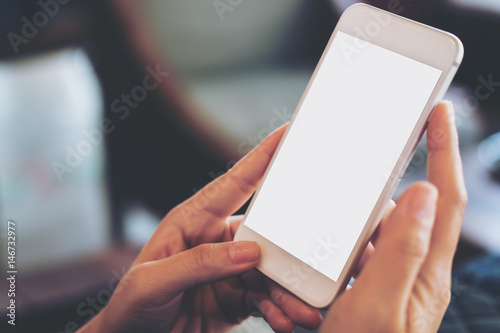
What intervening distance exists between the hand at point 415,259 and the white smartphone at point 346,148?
0.15ft

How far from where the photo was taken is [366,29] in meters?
0.61

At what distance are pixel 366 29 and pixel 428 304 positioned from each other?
41cm

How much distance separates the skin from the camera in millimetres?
427

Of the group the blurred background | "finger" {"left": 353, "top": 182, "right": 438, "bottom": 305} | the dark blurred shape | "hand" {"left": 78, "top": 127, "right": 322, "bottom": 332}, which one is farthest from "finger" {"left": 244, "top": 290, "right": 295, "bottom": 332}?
the dark blurred shape

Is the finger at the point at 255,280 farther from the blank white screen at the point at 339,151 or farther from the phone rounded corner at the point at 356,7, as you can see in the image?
the phone rounded corner at the point at 356,7

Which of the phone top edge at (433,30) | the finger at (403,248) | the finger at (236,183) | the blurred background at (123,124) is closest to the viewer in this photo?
the finger at (403,248)

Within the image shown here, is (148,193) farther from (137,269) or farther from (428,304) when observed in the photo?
(428,304)

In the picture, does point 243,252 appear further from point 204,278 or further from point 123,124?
point 123,124

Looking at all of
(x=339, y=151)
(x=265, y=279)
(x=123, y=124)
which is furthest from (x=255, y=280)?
(x=123, y=124)

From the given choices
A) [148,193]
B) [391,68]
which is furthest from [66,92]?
[391,68]

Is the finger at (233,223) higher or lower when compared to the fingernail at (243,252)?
lower

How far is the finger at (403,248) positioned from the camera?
16.3 inches

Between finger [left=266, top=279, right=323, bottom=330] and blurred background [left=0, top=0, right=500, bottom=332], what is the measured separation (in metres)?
0.62

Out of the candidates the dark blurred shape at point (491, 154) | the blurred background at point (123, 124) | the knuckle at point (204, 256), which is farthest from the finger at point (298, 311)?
the dark blurred shape at point (491, 154)
